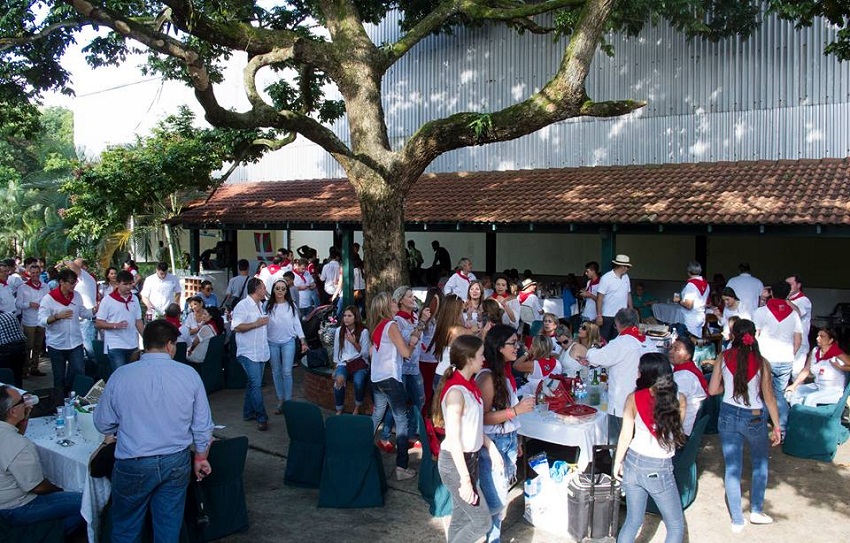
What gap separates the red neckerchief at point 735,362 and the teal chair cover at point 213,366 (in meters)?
6.99

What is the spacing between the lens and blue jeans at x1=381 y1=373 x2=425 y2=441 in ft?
25.8

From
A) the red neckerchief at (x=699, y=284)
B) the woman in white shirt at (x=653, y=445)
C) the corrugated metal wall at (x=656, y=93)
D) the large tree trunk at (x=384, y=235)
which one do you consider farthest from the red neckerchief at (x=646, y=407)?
the corrugated metal wall at (x=656, y=93)

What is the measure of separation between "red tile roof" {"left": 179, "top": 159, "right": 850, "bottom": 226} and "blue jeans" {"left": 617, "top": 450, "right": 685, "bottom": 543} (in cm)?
759

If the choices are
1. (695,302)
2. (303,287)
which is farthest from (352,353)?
(303,287)

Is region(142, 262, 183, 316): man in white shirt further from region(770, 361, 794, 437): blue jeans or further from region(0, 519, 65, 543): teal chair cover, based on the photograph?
region(770, 361, 794, 437): blue jeans

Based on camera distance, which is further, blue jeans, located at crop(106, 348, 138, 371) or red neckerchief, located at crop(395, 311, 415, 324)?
blue jeans, located at crop(106, 348, 138, 371)

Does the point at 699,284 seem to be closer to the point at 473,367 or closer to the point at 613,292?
the point at 613,292

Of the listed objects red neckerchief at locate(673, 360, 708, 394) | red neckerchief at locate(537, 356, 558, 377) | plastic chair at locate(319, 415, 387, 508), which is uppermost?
red neckerchief at locate(673, 360, 708, 394)

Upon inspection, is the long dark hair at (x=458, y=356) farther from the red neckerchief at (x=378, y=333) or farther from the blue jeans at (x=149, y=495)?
the red neckerchief at (x=378, y=333)

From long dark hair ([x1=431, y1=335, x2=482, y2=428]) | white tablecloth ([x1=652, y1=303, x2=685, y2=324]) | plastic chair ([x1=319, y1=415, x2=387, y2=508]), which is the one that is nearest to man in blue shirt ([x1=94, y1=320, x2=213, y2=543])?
long dark hair ([x1=431, y1=335, x2=482, y2=428])

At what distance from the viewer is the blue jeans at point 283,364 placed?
29.6 ft

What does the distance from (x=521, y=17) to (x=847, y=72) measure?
23.2 ft

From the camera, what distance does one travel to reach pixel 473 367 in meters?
4.82

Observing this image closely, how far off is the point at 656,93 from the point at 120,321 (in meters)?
11.8
